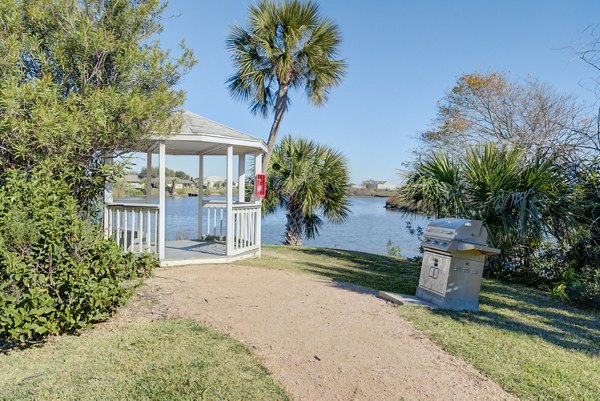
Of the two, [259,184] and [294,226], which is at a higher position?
[259,184]

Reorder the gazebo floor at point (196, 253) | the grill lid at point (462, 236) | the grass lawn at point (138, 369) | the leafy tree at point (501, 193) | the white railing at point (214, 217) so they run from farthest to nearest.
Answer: the white railing at point (214, 217) → the gazebo floor at point (196, 253) → the leafy tree at point (501, 193) → the grill lid at point (462, 236) → the grass lawn at point (138, 369)

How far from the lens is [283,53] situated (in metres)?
10.5

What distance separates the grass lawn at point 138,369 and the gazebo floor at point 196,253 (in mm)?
3321

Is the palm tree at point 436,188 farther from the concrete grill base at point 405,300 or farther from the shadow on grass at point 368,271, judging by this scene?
the concrete grill base at point 405,300

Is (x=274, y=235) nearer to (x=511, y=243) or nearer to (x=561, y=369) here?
(x=511, y=243)

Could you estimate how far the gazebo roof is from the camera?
22.0 ft

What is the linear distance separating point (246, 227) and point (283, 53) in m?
5.22

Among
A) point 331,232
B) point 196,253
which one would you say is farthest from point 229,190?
point 331,232

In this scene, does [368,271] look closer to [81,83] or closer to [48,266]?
[48,266]

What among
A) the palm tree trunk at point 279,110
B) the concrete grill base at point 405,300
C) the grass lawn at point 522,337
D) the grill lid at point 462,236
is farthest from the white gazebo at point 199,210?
the grill lid at point 462,236

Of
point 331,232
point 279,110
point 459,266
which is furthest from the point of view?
point 331,232

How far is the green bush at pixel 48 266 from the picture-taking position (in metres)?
3.16

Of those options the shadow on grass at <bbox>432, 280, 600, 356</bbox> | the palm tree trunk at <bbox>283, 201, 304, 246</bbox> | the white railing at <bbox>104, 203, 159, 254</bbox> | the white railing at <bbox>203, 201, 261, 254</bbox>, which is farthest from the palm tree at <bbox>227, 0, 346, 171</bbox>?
the shadow on grass at <bbox>432, 280, 600, 356</bbox>

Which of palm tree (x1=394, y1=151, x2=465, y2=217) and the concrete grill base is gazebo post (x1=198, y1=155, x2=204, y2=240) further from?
the concrete grill base
